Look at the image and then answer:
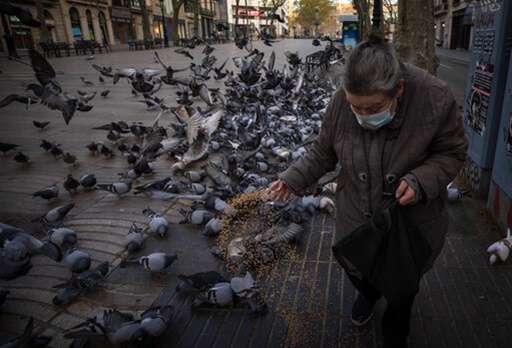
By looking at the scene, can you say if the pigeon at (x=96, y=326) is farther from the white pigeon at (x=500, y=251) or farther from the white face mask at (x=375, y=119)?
the white pigeon at (x=500, y=251)

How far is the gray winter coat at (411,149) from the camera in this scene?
1.62 m

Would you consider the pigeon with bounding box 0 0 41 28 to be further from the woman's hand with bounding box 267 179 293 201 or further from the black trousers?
the black trousers

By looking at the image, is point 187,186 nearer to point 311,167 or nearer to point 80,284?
point 80,284

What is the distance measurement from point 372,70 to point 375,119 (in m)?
0.24

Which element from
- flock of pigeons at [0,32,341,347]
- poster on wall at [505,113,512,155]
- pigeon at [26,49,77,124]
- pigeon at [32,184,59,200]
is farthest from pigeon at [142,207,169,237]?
poster on wall at [505,113,512,155]

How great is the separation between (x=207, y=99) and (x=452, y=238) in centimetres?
574

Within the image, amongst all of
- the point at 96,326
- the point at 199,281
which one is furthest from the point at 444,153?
the point at 96,326

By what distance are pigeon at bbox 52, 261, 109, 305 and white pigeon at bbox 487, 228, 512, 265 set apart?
3.19 metres

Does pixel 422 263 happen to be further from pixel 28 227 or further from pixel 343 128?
pixel 28 227

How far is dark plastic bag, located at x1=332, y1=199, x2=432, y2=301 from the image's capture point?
5.38 feet

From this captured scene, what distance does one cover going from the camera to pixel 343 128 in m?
1.82

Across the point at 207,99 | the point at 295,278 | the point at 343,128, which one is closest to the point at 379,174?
the point at 343,128

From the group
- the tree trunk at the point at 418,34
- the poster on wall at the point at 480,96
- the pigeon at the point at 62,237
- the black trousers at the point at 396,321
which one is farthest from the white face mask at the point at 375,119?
the tree trunk at the point at 418,34

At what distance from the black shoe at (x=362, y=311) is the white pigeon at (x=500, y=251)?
4.22 ft
